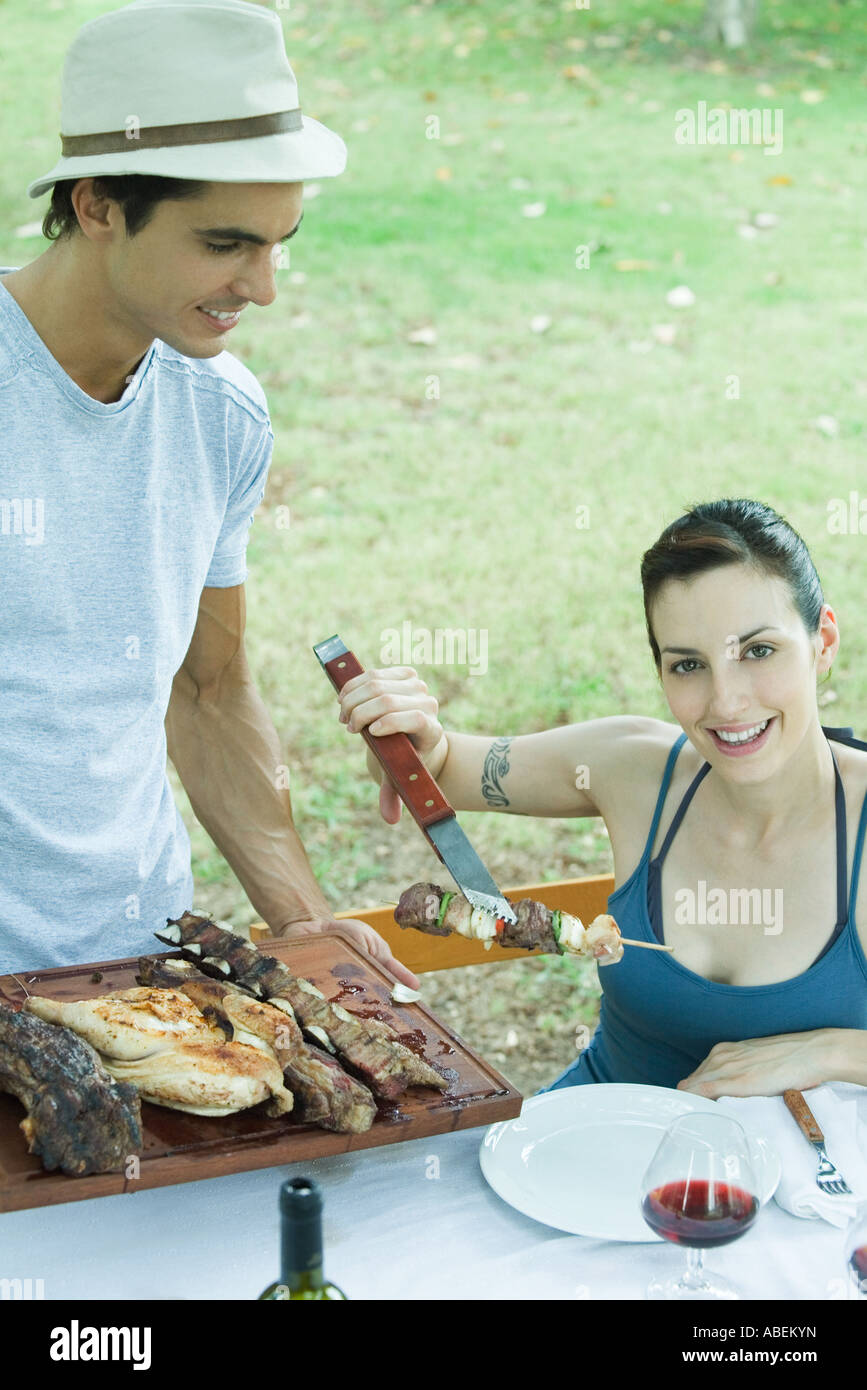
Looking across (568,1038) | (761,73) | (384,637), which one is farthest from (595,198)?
(568,1038)

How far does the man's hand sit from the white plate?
15.3 inches

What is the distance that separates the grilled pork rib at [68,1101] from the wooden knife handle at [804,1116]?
3.75 feet

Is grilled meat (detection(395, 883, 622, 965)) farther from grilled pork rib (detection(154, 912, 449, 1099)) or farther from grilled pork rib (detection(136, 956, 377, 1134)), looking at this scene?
grilled pork rib (detection(136, 956, 377, 1134))

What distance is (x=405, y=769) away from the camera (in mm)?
2959

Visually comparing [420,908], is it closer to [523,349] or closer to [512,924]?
[512,924]

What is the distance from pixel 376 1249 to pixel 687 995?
3.62 ft

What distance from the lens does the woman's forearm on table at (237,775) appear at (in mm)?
3488

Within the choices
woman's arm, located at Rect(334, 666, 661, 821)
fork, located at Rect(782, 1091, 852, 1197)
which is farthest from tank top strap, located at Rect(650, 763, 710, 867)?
fork, located at Rect(782, 1091, 852, 1197)

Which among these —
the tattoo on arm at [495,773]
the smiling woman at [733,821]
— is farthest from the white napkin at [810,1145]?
the tattoo on arm at [495,773]

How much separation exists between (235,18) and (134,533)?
1.00 metres

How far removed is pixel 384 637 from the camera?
731 cm

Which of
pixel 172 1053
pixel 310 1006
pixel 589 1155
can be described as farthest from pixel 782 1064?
pixel 172 1053

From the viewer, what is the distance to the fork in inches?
94.1
